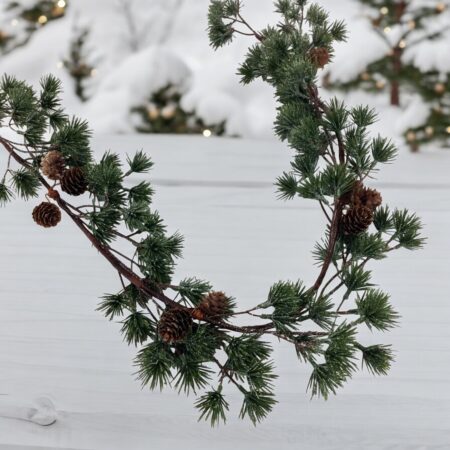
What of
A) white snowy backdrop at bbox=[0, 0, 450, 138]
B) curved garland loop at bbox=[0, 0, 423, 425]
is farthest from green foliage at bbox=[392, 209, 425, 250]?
white snowy backdrop at bbox=[0, 0, 450, 138]

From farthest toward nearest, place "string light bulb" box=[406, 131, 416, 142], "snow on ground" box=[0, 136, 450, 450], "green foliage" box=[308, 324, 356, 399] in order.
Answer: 1. "string light bulb" box=[406, 131, 416, 142]
2. "snow on ground" box=[0, 136, 450, 450]
3. "green foliage" box=[308, 324, 356, 399]

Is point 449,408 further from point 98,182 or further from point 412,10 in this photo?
point 412,10

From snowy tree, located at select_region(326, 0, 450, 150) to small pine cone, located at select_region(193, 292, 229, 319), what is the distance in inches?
65.4

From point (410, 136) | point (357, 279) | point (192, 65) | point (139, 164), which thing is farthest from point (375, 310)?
point (192, 65)

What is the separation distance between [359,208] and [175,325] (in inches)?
4.0

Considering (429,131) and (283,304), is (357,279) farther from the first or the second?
(429,131)

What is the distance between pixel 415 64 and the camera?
1966 mm

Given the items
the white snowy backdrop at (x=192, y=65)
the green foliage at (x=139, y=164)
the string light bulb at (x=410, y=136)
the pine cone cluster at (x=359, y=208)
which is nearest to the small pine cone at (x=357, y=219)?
the pine cone cluster at (x=359, y=208)

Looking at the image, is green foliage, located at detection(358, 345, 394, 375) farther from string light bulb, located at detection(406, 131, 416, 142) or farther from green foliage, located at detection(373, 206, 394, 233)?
string light bulb, located at detection(406, 131, 416, 142)

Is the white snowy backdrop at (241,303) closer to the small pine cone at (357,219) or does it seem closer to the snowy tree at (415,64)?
the small pine cone at (357,219)

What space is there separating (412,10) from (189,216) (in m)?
1.69

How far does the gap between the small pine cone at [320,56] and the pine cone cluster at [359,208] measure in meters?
0.08

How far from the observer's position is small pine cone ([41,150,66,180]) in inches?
12.8

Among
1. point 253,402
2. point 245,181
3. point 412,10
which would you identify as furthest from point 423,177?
point 412,10
